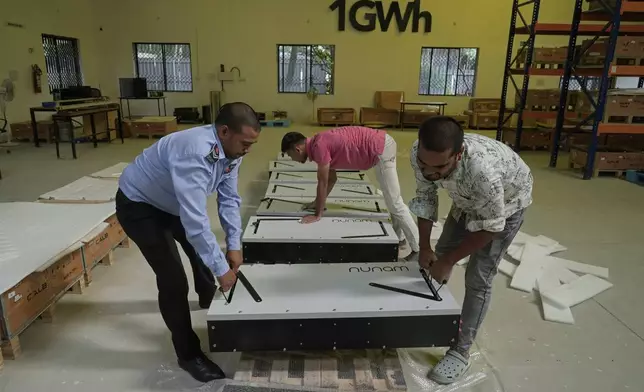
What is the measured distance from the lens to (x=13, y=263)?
2.36 meters

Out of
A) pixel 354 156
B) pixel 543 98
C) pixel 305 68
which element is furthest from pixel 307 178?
pixel 305 68

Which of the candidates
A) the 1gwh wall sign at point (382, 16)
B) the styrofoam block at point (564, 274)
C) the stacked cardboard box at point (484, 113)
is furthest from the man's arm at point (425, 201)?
the 1gwh wall sign at point (382, 16)

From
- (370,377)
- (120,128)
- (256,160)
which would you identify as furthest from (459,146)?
(120,128)

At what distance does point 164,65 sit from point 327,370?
42.0 feet

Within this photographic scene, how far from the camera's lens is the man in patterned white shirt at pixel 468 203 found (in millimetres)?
1594

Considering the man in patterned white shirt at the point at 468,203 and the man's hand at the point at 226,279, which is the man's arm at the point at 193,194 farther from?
the man in patterned white shirt at the point at 468,203

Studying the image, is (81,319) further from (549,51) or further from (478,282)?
(549,51)

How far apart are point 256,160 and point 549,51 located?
598 centimetres

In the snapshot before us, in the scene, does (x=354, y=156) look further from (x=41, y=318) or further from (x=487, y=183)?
(x=41, y=318)

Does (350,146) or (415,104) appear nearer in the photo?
(350,146)

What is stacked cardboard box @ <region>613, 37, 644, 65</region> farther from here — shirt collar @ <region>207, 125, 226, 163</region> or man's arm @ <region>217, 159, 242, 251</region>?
shirt collar @ <region>207, 125, 226, 163</region>

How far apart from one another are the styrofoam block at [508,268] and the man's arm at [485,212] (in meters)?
1.83

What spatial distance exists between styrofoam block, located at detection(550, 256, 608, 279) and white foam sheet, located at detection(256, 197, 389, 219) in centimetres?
146

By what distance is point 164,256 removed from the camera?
6.31ft
